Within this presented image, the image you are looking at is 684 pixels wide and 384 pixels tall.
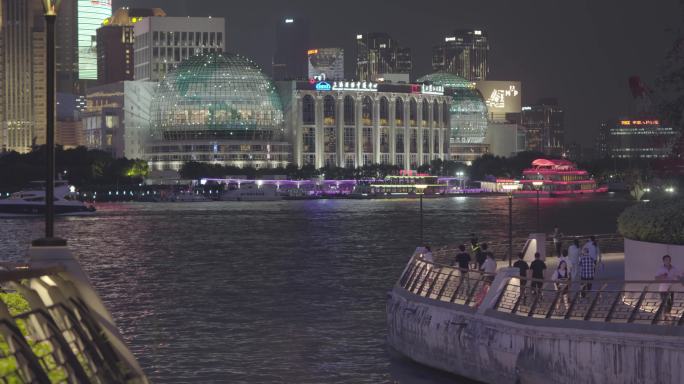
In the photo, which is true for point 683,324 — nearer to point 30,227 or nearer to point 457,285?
point 457,285

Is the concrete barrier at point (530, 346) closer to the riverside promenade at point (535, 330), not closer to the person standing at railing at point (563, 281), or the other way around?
the riverside promenade at point (535, 330)

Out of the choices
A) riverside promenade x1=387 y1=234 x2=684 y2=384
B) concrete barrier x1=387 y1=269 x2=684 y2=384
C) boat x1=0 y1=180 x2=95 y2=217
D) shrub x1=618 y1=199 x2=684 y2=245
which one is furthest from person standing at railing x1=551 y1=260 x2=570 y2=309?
boat x1=0 y1=180 x2=95 y2=217

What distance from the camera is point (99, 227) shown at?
129m

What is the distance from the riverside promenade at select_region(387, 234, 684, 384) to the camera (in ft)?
77.6

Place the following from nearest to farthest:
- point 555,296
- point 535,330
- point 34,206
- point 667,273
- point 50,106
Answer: point 50,106 < point 535,330 < point 555,296 < point 667,273 < point 34,206

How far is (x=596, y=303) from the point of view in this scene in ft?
86.8

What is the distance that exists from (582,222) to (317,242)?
150ft

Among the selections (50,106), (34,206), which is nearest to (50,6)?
(50,106)

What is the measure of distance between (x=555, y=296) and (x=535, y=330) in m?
1.63

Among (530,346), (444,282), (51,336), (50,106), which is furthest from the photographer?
(444,282)

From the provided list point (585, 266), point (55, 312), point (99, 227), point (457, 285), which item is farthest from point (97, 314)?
point (99, 227)

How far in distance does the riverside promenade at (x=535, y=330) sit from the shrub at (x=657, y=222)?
5.23ft

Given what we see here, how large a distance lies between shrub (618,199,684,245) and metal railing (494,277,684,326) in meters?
1.65

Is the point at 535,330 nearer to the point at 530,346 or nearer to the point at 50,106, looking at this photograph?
the point at 530,346
